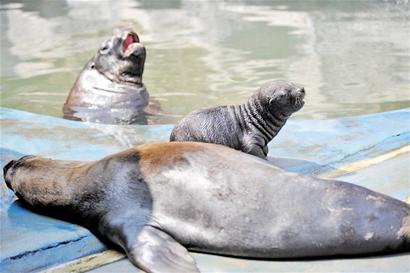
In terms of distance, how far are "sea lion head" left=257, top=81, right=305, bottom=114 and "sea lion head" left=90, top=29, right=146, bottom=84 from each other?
3250 mm

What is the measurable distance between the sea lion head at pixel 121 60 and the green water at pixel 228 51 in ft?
1.50

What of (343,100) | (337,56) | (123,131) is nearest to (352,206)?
(123,131)

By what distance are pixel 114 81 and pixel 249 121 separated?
3.37 m

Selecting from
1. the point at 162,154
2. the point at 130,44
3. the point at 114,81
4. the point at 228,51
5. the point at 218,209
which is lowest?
the point at 228,51

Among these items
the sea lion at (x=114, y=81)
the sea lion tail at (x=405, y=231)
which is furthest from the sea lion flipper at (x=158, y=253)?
the sea lion at (x=114, y=81)

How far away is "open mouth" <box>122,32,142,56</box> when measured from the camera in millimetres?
7652

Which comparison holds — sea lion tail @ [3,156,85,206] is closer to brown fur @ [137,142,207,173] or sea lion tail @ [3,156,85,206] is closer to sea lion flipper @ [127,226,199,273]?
brown fur @ [137,142,207,173]

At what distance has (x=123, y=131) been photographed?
5570mm

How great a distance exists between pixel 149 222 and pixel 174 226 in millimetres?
101

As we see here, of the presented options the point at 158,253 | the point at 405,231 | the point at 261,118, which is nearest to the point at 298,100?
the point at 261,118

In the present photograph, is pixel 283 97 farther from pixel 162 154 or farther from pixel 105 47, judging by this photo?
pixel 105 47

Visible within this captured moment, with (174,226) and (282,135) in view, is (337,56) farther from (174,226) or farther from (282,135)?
(174,226)

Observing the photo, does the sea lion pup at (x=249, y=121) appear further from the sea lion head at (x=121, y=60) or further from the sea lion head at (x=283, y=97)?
the sea lion head at (x=121, y=60)

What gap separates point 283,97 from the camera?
457cm
